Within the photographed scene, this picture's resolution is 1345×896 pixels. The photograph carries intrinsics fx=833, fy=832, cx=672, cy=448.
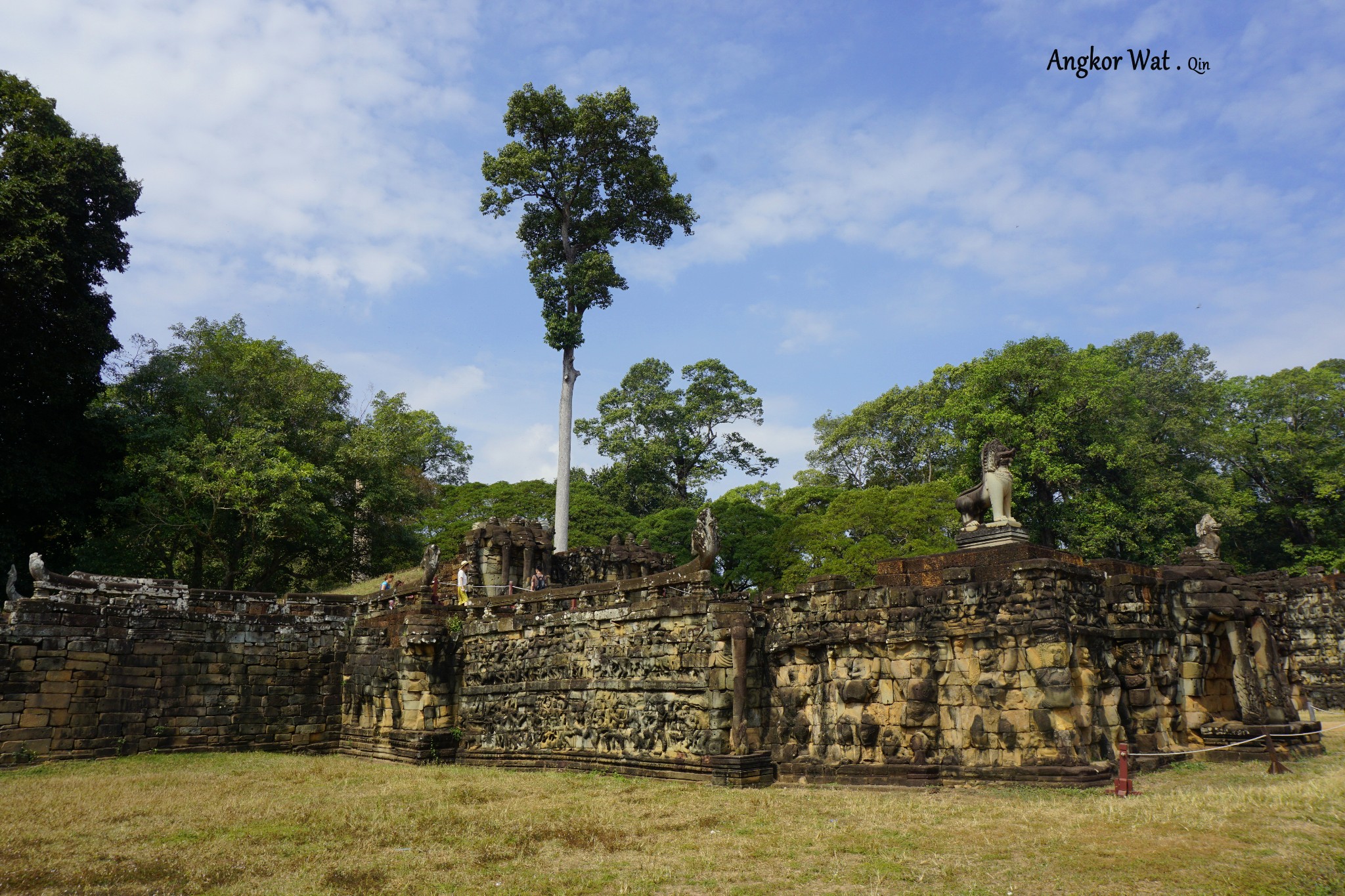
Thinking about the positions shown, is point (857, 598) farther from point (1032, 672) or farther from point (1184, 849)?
point (1184, 849)

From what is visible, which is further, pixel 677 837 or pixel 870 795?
pixel 870 795

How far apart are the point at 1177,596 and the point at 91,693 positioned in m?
23.4

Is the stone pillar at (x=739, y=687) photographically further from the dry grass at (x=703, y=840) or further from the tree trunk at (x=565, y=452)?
the tree trunk at (x=565, y=452)

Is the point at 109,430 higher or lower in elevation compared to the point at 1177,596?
higher

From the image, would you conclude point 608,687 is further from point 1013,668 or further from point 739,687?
point 1013,668

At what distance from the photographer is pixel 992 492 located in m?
13.5

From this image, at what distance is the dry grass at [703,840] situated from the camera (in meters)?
7.25

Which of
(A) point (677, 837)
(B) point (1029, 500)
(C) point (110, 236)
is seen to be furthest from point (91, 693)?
(B) point (1029, 500)

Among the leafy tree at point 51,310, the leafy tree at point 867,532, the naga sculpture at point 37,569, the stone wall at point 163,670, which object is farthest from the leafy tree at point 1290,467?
the leafy tree at point 51,310

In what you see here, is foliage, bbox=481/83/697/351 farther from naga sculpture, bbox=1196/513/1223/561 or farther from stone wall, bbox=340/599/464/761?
naga sculpture, bbox=1196/513/1223/561

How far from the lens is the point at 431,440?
51.1 meters

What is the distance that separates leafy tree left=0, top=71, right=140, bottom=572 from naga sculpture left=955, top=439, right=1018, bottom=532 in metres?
25.2

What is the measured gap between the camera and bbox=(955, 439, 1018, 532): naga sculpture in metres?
13.3

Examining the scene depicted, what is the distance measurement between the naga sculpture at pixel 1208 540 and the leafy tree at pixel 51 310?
2975 centimetres
